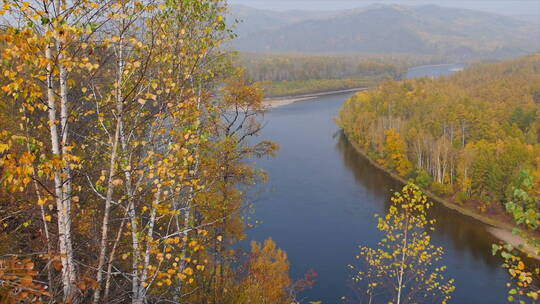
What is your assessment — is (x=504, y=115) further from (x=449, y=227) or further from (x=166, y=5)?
(x=166, y=5)

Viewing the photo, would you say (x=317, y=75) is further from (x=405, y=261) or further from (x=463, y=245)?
(x=405, y=261)

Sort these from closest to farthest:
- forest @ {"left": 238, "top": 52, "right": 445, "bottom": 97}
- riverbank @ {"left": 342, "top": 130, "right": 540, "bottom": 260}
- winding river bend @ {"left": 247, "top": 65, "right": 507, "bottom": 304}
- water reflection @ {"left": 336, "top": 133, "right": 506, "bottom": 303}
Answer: water reflection @ {"left": 336, "top": 133, "right": 506, "bottom": 303}
winding river bend @ {"left": 247, "top": 65, "right": 507, "bottom": 304}
riverbank @ {"left": 342, "top": 130, "right": 540, "bottom": 260}
forest @ {"left": 238, "top": 52, "right": 445, "bottom": 97}

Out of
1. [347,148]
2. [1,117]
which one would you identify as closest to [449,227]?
[347,148]

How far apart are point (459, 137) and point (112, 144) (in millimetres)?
46789

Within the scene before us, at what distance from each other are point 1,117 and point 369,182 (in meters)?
36.9

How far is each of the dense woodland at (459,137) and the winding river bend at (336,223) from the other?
101 inches

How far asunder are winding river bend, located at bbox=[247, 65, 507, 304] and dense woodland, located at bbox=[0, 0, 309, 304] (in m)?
14.4

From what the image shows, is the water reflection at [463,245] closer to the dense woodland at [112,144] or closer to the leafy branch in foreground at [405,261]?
the leafy branch in foreground at [405,261]

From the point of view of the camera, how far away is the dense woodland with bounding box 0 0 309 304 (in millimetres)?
4305

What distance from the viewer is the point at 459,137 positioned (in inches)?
1793

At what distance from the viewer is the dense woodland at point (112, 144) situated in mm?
4305

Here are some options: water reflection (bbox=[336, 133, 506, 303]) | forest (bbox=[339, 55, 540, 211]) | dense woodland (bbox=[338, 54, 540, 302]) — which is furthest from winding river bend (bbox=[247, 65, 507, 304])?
forest (bbox=[339, 55, 540, 211])

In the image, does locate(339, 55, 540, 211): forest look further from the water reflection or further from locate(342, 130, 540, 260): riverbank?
the water reflection

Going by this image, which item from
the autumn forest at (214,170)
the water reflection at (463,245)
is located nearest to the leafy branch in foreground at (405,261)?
the autumn forest at (214,170)
